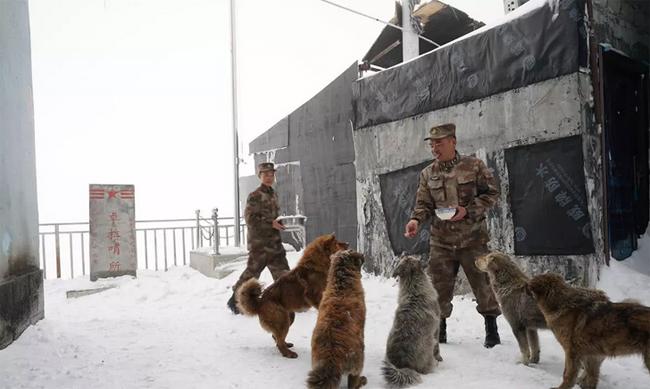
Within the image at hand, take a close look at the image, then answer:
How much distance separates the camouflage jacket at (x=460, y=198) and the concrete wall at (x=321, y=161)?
4.88m

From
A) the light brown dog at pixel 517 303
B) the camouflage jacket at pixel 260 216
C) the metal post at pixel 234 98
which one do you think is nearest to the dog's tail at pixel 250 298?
the camouflage jacket at pixel 260 216

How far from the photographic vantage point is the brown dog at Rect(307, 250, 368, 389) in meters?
3.20

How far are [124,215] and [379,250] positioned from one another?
673cm

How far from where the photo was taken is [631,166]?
6.71 m

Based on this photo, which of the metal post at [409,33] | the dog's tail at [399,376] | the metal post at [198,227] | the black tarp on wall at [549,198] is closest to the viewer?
the dog's tail at [399,376]

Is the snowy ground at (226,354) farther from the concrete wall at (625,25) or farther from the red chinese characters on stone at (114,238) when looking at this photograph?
the red chinese characters on stone at (114,238)

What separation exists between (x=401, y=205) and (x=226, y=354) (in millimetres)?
4222

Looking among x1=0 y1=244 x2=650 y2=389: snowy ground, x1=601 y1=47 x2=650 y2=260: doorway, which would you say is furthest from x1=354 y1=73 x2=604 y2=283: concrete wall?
x1=601 y1=47 x2=650 y2=260: doorway

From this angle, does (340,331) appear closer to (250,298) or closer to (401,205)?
(250,298)

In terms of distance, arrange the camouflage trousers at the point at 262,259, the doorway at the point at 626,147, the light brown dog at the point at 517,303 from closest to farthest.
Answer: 1. the light brown dog at the point at 517,303
2. the doorway at the point at 626,147
3. the camouflage trousers at the point at 262,259

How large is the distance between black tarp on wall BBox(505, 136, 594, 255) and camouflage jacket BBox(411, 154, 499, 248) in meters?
1.44

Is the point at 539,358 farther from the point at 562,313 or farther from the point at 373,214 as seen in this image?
the point at 373,214

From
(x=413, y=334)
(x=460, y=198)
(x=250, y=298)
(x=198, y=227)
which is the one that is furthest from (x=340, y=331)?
(x=198, y=227)

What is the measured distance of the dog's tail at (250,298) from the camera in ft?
15.0
